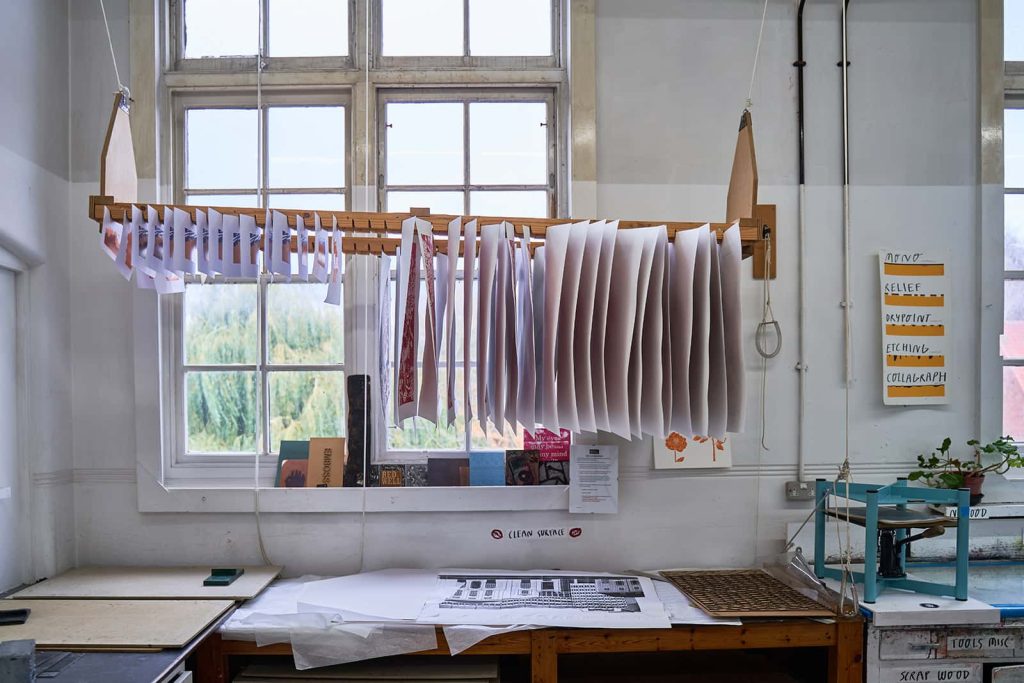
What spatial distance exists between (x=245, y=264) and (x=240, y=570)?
4.22ft

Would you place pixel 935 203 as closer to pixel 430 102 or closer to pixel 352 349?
pixel 430 102

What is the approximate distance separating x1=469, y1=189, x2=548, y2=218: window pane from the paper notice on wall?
1.35m

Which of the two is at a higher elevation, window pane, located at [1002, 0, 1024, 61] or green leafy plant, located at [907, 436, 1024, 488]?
window pane, located at [1002, 0, 1024, 61]

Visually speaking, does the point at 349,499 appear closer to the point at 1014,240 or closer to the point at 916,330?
the point at 916,330

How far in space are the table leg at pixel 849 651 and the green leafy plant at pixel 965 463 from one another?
0.75 metres

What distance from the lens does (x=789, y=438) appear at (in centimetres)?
260

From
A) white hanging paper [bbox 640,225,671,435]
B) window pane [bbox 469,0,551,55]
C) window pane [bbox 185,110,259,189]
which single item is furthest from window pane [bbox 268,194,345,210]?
white hanging paper [bbox 640,225,671,435]

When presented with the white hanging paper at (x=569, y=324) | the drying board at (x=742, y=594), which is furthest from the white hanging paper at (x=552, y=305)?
the drying board at (x=742, y=594)

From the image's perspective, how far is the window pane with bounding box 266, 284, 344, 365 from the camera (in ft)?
8.77

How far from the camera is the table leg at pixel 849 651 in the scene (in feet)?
6.73

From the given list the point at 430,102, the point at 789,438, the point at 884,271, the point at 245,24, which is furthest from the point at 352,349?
the point at 884,271

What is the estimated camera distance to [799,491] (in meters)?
2.56

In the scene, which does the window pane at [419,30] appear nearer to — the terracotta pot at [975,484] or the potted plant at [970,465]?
the potted plant at [970,465]

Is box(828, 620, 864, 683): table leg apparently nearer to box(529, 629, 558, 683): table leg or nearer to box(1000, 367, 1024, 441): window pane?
box(529, 629, 558, 683): table leg
